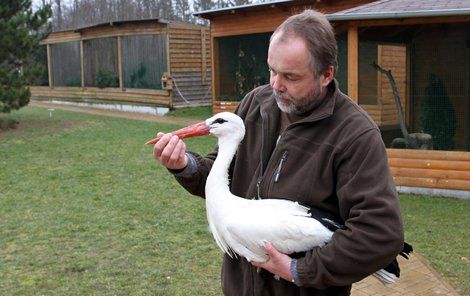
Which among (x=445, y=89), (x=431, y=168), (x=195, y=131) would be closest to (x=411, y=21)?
(x=445, y=89)

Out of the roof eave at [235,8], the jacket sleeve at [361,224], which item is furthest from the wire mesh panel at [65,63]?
the jacket sleeve at [361,224]

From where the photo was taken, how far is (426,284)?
5.10 metres

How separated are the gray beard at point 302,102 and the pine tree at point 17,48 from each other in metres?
14.4

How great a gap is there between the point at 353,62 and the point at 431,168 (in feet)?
7.37

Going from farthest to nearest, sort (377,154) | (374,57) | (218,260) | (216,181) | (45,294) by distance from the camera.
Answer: (374,57)
(218,260)
(45,294)
(216,181)
(377,154)

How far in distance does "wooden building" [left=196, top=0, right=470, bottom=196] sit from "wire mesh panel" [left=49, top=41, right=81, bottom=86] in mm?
17907

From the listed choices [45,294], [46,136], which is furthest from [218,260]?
[46,136]

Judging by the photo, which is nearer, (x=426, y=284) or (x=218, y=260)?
(x=426, y=284)

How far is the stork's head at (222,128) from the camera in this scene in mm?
2379

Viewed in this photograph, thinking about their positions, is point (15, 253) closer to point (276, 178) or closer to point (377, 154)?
point (276, 178)

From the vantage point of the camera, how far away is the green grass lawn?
5.18 metres

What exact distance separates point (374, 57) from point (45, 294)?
8074mm

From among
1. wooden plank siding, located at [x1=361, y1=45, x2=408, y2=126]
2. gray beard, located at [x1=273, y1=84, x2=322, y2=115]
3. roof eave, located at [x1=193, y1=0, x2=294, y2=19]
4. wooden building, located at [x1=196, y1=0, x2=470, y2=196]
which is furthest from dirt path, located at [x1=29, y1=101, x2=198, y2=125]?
gray beard, located at [x1=273, y1=84, x2=322, y2=115]

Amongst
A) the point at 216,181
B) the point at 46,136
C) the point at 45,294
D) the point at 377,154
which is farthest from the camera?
Answer: the point at 46,136
